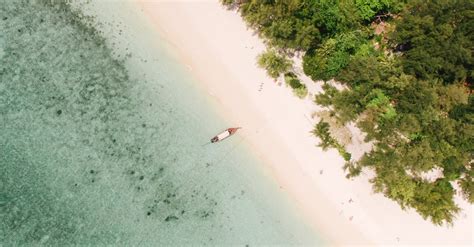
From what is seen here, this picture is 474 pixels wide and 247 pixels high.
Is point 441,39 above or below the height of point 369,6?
above

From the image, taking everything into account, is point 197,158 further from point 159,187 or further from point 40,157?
point 40,157

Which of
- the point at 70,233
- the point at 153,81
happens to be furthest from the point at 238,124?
the point at 70,233

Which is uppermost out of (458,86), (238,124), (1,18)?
(458,86)

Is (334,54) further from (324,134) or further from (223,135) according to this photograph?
→ (223,135)

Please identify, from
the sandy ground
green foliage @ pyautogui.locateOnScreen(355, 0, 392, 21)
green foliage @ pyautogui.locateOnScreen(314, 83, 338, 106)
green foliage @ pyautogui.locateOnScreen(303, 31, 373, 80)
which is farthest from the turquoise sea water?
green foliage @ pyautogui.locateOnScreen(355, 0, 392, 21)

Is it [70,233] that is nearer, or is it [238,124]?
[70,233]

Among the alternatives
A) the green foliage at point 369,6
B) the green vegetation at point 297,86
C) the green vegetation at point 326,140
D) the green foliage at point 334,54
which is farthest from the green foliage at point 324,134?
the green foliage at point 369,6

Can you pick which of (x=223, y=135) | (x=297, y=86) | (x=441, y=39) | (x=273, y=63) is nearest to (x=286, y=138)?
(x=297, y=86)

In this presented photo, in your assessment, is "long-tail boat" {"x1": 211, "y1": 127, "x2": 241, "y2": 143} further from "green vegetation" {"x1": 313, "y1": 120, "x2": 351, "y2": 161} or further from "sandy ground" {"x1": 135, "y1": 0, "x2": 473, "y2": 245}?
"green vegetation" {"x1": 313, "y1": 120, "x2": 351, "y2": 161}
